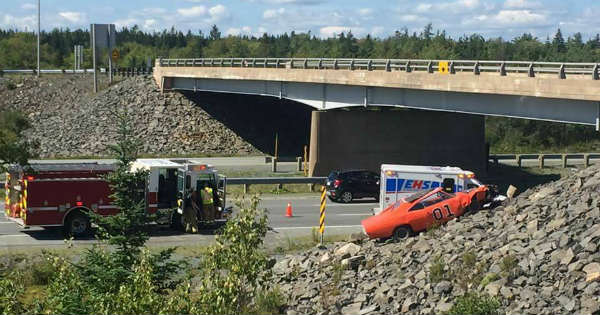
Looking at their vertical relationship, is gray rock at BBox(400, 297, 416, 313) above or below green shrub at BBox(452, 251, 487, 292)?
below

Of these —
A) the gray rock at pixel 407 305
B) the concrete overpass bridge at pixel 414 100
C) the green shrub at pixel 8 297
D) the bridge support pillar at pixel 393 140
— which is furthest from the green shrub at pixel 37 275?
the bridge support pillar at pixel 393 140

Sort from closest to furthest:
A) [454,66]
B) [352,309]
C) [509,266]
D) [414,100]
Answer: [352,309]
[509,266]
[454,66]
[414,100]

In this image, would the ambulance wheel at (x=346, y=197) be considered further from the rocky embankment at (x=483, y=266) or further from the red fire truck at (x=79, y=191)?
the rocky embankment at (x=483, y=266)

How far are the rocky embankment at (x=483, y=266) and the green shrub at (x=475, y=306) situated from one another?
229 millimetres

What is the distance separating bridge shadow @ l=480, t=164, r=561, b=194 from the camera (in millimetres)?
45562

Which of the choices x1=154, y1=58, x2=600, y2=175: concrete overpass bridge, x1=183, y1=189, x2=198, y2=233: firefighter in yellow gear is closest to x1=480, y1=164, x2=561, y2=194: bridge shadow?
x1=154, y1=58, x2=600, y2=175: concrete overpass bridge

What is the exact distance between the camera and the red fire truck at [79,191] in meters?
27.2

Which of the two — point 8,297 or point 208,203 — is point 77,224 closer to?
point 208,203

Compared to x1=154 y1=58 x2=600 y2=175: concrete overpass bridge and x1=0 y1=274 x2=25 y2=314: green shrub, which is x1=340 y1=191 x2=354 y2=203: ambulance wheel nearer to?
x1=154 y1=58 x2=600 y2=175: concrete overpass bridge

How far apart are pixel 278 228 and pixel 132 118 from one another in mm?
35941

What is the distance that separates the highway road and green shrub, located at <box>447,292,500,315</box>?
39.7 ft

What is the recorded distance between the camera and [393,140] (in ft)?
156

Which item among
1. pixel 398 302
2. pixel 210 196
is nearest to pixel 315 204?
pixel 210 196

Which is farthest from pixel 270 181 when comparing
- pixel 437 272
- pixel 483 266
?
pixel 483 266
